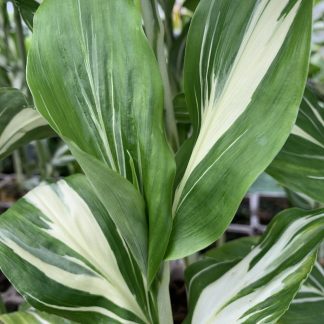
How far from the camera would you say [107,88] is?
356 mm

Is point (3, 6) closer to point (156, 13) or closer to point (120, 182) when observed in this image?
point (156, 13)

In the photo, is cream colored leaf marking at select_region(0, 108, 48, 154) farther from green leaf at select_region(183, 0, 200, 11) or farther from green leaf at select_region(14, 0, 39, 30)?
green leaf at select_region(183, 0, 200, 11)

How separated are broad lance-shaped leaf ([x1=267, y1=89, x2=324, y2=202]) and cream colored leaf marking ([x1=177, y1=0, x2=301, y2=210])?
120 millimetres

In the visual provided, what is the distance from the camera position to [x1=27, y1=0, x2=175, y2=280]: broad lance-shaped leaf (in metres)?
0.34

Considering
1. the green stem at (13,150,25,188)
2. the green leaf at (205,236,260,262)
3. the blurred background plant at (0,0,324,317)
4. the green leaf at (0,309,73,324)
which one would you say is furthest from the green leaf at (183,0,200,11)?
the green stem at (13,150,25,188)

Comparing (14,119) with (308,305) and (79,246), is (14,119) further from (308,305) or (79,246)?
(308,305)

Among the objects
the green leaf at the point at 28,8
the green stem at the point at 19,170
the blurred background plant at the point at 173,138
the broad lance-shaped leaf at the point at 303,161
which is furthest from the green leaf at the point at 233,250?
the green stem at the point at 19,170

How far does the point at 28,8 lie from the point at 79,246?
33cm

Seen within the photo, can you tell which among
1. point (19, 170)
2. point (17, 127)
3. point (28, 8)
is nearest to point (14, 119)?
point (17, 127)

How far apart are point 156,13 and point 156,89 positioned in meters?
0.14

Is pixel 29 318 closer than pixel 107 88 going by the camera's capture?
No

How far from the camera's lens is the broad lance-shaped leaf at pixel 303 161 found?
0.44 m

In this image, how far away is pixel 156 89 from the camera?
0.34 meters

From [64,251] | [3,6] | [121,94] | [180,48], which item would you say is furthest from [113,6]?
[3,6]
